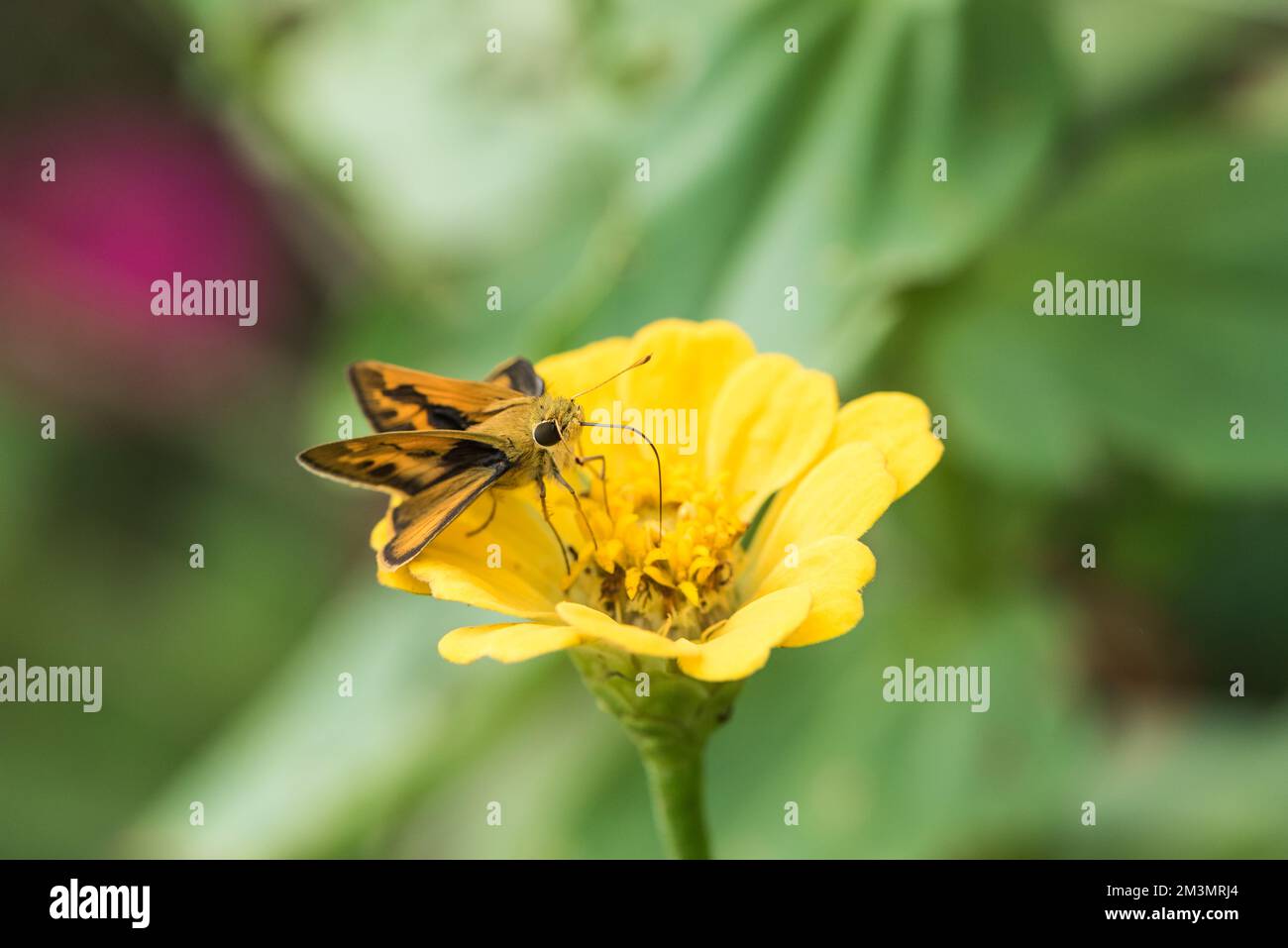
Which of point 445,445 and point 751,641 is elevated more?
point 445,445

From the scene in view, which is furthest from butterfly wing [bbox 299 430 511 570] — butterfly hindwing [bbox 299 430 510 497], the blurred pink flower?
the blurred pink flower

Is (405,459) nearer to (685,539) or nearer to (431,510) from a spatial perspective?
(431,510)

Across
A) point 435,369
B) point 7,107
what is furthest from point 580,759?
point 7,107

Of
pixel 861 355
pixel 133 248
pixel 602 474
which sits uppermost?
pixel 133 248

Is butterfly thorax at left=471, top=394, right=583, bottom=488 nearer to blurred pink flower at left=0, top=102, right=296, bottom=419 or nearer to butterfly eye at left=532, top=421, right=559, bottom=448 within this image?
butterfly eye at left=532, top=421, right=559, bottom=448

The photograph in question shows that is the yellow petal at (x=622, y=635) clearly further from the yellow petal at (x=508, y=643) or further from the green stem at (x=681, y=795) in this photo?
the green stem at (x=681, y=795)

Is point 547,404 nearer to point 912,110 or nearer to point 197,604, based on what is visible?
point 912,110

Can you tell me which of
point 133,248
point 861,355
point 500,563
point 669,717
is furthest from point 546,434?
point 133,248
